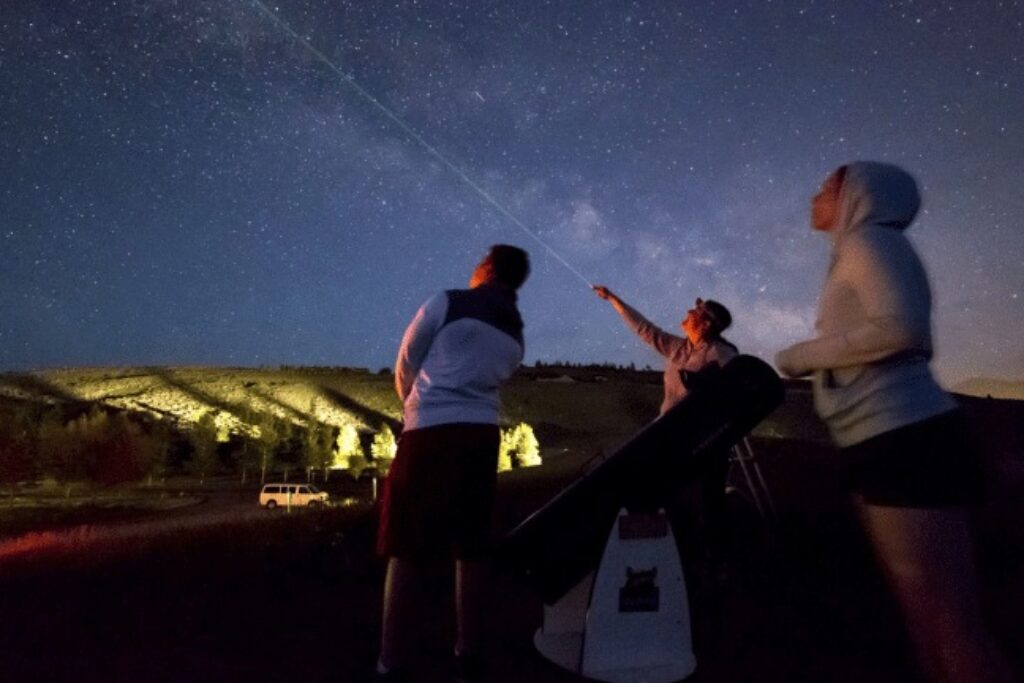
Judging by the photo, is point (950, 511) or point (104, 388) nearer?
point (950, 511)

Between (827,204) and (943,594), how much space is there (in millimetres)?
1389

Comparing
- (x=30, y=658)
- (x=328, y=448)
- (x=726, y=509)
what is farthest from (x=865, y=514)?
(x=328, y=448)

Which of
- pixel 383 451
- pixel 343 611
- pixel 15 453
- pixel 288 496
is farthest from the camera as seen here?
pixel 15 453

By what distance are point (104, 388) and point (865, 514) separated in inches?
4197

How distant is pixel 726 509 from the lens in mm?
4035

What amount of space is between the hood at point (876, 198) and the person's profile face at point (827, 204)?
7 centimetres

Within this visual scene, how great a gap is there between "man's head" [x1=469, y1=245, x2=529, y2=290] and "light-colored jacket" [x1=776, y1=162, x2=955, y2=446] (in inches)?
70.9

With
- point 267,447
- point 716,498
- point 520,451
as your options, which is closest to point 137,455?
point 267,447

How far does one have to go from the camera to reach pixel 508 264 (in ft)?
13.0

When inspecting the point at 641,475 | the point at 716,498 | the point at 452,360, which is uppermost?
the point at 452,360

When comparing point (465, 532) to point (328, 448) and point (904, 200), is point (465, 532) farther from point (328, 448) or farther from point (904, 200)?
point (328, 448)

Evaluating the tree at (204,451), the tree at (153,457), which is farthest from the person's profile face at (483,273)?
the tree at (153,457)

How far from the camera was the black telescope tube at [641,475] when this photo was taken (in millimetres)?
3453

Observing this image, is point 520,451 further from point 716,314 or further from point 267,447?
point 716,314
